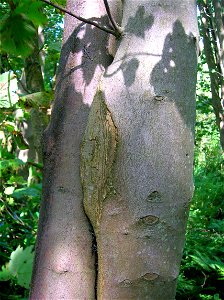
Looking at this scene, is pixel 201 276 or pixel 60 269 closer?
pixel 60 269

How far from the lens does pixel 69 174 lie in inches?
45.6

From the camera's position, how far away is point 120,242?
1.03 meters

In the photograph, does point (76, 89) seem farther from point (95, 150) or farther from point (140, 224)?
point (140, 224)

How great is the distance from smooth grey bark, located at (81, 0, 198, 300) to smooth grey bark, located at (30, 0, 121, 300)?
5cm

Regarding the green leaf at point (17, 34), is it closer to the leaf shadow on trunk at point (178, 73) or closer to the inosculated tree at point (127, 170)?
the inosculated tree at point (127, 170)

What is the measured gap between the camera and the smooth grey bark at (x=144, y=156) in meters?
1.02

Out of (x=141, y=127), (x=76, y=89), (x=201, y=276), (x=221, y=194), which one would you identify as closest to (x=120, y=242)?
(x=141, y=127)

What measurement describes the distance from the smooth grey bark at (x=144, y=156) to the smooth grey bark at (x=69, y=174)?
5 centimetres

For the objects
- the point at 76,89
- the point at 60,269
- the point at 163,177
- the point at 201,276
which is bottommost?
the point at 201,276

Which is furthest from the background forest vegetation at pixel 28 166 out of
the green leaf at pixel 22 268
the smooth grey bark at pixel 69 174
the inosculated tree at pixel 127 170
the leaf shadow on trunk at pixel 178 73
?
the leaf shadow on trunk at pixel 178 73

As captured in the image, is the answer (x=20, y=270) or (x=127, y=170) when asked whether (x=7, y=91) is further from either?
(x=127, y=170)

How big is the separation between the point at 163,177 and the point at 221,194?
295 inches

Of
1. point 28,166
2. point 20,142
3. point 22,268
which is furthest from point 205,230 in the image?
point 22,268

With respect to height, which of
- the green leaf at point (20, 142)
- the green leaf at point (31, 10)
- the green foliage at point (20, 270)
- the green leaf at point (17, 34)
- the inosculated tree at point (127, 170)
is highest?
the green leaf at point (31, 10)
